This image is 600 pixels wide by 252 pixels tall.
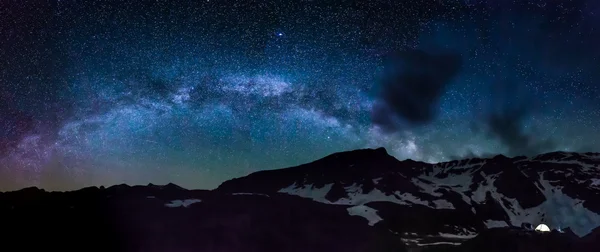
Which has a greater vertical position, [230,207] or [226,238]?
[230,207]

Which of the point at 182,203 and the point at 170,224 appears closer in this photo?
the point at 170,224

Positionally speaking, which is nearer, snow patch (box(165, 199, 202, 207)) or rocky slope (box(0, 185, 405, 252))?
rocky slope (box(0, 185, 405, 252))

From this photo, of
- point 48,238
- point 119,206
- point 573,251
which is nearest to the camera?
point 573,251

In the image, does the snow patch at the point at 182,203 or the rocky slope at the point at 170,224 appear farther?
the snow patch at the point at 182,203

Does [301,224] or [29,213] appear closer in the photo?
[29,213]

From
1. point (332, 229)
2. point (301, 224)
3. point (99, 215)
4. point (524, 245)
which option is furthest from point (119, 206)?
point (524, 245)

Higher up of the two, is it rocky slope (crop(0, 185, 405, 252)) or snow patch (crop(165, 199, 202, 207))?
snow patch (crop(165, 199, 202, 207))

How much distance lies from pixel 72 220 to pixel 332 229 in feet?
235

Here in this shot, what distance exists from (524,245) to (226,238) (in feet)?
233

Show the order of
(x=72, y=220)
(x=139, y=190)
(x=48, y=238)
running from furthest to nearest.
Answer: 1. (x=139, y=190)
2. (x=72, y=220)
3. (x=48, y=238)

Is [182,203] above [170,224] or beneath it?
above

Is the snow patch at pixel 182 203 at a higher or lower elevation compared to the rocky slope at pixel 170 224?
higher

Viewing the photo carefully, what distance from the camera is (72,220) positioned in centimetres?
13300

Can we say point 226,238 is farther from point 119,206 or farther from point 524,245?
point 524,245
